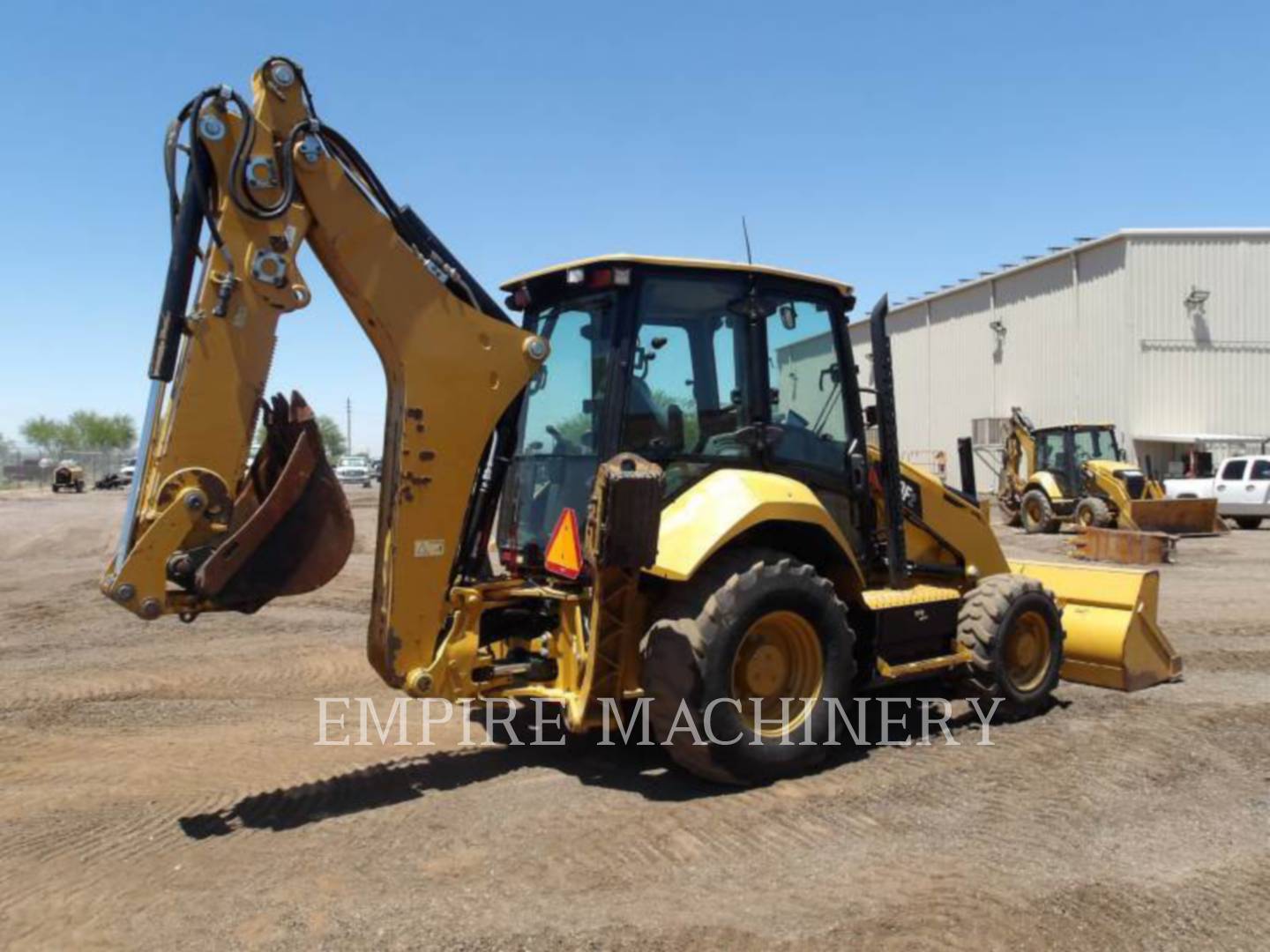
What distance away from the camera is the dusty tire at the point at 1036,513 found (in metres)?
21.6

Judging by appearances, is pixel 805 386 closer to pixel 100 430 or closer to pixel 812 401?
pixel 812 401

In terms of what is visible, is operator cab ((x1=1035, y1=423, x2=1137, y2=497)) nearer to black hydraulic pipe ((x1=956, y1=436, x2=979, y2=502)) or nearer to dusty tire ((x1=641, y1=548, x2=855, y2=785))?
black hydraulic pipe ((x1=956, y1=436, x2=979, y2=502))

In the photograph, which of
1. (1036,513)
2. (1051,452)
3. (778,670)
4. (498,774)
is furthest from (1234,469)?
(498,774)

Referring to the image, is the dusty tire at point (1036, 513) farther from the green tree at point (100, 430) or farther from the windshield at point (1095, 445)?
the green tree at point (100, 430)

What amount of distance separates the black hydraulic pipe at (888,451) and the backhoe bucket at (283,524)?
9.80 ft

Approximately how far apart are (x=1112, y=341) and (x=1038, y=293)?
3.72 m

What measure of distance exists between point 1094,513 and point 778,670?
1676 centimetres

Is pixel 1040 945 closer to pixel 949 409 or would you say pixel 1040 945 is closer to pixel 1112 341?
pixel 1112 341

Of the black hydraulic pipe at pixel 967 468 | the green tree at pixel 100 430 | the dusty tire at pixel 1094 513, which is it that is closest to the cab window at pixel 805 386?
the black hydraulic pipe at pixel 967 468

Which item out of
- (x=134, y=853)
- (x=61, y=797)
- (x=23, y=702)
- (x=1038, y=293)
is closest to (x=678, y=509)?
(x=134, y=853)

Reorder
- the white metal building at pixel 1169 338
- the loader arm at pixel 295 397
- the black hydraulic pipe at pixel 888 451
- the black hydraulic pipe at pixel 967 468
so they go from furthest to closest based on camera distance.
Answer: the white metal building at pixel 1169 338 < the black hydraulic pipe at pixel 967 468 < the black hydraulic pipe at pixel 888 451 < the loader arm at pixel 295 397

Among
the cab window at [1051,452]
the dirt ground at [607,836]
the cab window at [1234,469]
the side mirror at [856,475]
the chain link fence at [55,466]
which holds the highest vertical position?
the chain link fence at [55,466]

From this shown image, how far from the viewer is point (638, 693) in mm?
4891

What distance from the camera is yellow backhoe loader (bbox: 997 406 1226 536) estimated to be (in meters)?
19.9
